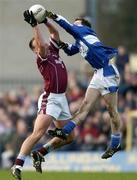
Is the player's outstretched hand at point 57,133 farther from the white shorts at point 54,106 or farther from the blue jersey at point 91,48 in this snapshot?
the blue jersey at point 91,48

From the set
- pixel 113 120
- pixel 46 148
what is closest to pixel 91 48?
pixel 113 120

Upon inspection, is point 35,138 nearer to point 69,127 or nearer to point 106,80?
point 69,127

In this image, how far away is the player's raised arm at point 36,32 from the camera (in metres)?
22.7

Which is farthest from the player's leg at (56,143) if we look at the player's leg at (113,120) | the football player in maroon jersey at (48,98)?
the player's leg at (113,120)

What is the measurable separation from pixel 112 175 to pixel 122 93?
5.37 meters

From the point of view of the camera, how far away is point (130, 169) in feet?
96.4

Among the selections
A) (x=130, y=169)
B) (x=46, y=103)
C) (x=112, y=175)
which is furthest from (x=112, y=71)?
(x=130, y=169)

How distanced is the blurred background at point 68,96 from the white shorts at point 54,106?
582 cm

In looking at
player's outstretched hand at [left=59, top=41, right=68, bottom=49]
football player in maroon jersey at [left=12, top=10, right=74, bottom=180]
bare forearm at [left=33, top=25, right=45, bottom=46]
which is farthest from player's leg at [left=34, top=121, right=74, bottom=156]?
bare forearm at [left=33, top=25, right=45, bottom=46]

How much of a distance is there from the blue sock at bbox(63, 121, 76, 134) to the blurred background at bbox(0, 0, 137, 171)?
632 cm

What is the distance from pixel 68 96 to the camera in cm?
3180

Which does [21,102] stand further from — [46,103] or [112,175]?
[46,103]

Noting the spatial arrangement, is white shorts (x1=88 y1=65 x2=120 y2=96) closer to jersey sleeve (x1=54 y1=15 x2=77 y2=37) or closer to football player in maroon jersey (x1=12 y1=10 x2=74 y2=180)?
football player in maroon jersey (x1=12 y1=10 x2=74 y2=180)

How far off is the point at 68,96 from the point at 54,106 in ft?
27.5
